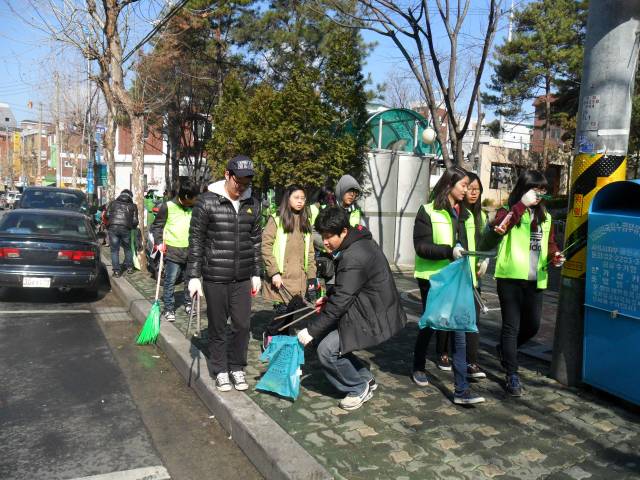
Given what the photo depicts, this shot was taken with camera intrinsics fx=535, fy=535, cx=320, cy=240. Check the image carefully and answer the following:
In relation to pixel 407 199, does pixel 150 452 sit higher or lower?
lower

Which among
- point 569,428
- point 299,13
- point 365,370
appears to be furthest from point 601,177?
point 299,13

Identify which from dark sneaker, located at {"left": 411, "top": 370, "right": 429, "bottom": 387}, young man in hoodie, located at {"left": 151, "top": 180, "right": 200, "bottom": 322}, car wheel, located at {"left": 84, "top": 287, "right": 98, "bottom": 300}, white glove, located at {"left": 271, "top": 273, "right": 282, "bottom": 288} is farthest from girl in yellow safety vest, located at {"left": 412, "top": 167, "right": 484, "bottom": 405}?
car wheel, located at {"left": 84, "top": 287, "right": 98, "bottom": 300}

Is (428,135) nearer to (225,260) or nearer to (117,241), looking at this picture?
(117,241)

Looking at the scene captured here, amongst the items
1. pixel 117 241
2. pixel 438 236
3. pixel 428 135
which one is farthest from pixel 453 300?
pixel 428 135

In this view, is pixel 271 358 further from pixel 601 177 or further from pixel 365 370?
pixel 601 177

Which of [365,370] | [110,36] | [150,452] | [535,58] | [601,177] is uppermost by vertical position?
[535,58]

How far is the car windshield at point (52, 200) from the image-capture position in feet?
40.7

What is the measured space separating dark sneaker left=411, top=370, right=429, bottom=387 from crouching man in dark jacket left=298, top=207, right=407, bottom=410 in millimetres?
904

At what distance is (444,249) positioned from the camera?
4.23m

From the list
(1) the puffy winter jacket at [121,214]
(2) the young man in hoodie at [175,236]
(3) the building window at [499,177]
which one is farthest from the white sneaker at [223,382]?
(3) the building window at [499,177]

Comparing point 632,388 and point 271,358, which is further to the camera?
point 271,358

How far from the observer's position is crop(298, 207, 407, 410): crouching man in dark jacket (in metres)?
3.70

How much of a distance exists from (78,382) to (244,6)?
786 inches

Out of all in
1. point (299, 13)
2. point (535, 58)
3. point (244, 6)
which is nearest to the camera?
point (299, 13)
